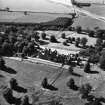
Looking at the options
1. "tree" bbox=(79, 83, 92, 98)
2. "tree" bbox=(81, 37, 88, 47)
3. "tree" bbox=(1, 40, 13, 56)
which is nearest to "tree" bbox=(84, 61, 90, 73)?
"tree" bbox=(79, 83, 92, 98)

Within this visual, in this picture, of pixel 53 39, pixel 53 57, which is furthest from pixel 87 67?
pixel 53 39

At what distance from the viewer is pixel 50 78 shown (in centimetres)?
4650

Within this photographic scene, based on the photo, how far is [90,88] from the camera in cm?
4103

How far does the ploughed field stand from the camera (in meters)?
41.2

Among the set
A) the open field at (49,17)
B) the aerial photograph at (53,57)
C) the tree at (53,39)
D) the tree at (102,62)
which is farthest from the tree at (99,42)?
the open field at (49,17)

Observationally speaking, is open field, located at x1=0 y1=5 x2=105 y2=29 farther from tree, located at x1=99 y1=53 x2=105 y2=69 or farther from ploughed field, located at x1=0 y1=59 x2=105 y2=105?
ploughed field, located at x1=0 y1=59 x2=105 y2=105

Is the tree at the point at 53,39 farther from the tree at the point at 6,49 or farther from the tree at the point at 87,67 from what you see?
the tree at the point at 87,67

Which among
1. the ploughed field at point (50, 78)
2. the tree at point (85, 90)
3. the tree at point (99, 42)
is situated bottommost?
the ploughed field at point (50, 78)

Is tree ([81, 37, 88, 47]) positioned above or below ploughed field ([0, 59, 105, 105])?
above

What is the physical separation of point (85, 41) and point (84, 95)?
70.2 ft

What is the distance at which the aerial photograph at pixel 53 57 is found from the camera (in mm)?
41156

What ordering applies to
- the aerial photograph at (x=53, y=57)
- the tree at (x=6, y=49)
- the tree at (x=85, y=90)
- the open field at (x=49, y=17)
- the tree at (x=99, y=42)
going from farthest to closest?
the open field at (x=49, y=17)
the tree at (x=99, y=42)
the tree at (x=6, y=49)
the aerial photograph at (x=53, y=57)
the tree at (x=85, y=90)

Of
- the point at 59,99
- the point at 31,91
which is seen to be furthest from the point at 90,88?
the point at 31,91

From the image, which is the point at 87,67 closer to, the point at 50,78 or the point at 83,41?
the point at 50,78
